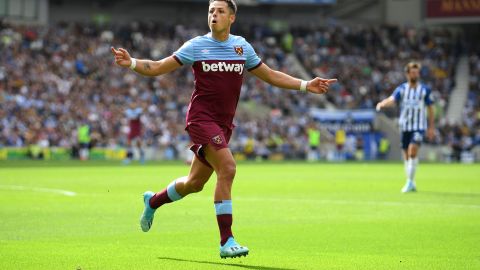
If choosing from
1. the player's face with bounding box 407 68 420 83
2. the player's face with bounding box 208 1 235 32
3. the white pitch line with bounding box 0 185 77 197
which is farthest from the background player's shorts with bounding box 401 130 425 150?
the player's face with bounding box 208 1 235 32

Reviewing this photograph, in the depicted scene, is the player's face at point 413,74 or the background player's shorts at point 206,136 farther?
the player's face at point 413,74

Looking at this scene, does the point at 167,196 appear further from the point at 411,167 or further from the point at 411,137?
the point at 411,137

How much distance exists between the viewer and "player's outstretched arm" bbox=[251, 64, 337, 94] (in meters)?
9.89

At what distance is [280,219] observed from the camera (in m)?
13.7

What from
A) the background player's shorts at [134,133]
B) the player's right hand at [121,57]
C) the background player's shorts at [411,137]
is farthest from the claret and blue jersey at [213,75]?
the background player's shorts at [134,133]

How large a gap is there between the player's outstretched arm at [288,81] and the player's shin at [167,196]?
140 cm

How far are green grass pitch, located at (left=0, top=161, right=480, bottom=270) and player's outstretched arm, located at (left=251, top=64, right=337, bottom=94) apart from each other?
173 cm

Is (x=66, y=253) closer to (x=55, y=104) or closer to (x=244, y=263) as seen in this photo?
(x=244, y=263)

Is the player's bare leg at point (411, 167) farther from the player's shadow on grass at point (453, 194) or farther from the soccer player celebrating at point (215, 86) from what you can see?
the soccer player celebrating at point (215, 86)

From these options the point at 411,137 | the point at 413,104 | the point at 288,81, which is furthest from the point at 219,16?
the point at 411,137

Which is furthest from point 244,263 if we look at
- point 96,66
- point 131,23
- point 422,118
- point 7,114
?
point 131,23

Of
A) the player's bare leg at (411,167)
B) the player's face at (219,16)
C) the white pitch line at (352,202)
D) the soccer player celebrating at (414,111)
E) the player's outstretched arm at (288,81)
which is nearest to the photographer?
the player's face at (219,16)

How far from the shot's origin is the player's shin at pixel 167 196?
33.2ft

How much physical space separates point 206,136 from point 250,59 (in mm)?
1048
